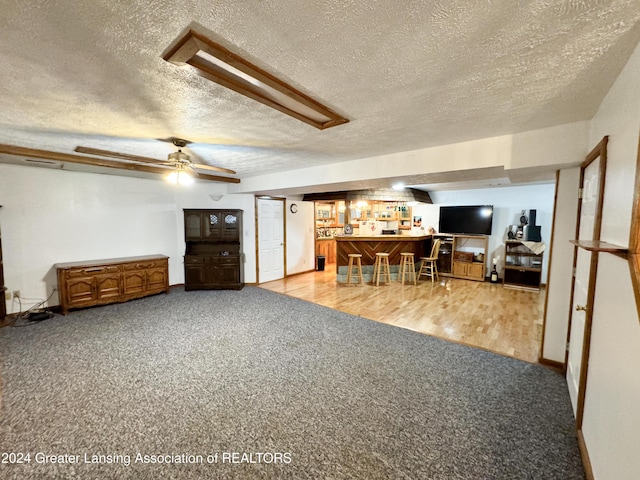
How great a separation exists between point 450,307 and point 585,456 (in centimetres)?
304

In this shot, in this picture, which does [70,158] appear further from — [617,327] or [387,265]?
[387,265]

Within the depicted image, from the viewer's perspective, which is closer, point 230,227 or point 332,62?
point 332,62

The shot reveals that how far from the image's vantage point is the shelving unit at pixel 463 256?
6.75 meters

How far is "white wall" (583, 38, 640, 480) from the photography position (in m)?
1.14

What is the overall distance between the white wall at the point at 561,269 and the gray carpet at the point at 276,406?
33cm

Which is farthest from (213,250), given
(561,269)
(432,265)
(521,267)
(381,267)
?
(521,267)

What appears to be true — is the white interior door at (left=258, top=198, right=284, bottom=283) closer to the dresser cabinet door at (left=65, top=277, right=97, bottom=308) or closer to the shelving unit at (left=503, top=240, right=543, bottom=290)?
the dresser cabinet door at (left=65, top=277, right=97, bottom=308)

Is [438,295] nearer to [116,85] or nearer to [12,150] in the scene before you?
[116,85]

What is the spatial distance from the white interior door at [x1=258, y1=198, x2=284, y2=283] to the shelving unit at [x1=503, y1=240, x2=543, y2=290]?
5509mm

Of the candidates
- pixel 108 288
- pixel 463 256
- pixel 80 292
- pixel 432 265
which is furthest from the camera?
pixel 463 256

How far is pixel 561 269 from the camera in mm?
2676

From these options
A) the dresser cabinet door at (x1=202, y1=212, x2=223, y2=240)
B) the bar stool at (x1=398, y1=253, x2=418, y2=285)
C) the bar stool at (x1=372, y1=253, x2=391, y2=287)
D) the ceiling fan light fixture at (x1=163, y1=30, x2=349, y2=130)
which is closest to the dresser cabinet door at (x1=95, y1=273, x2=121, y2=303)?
the dresser cabinet door at (x1=202, y1=212, x2=223, y2=240)

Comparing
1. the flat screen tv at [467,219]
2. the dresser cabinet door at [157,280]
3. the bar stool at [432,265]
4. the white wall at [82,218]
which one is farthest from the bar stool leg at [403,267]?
the dresser cabinet door at [157,280]

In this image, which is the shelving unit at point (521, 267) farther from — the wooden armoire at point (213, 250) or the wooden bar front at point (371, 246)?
the wooden armoire at point (213, 250)
